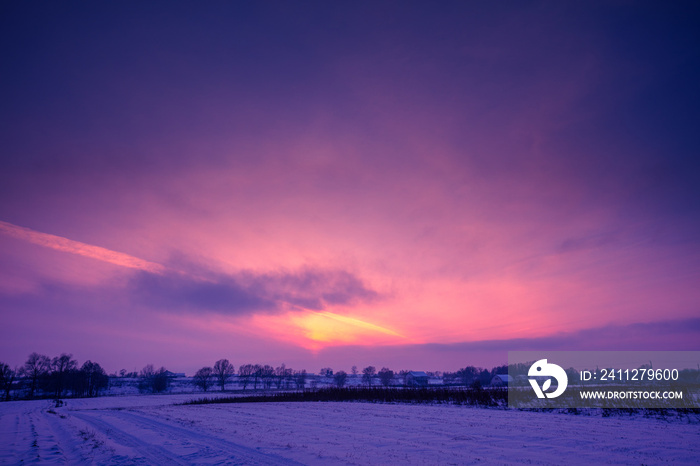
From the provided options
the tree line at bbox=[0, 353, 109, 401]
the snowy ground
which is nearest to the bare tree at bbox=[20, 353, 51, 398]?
the tree line at bbox=[0, 353, 109, 401]

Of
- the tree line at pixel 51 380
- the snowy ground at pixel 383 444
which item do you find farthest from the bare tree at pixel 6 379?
the snowy ground at pixel 383 444

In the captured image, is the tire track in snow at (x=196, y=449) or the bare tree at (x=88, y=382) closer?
the tire track in snow at (x=196, y=449)

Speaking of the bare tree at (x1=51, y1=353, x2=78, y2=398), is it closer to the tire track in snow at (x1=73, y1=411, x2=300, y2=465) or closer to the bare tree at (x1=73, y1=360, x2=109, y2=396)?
the bare tree at (x1=73, y1=360, x2=109, y2=396)

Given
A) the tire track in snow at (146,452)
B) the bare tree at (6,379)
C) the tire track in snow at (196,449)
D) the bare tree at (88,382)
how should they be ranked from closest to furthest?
the tire track in snow at (196,449) → the tire track in snow at (146,452) → the bare tree at (6,379) → the bare tree at (88,382)

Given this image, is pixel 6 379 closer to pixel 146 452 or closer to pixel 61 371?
pixel 61 371

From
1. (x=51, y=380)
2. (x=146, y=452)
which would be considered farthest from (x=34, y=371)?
(x=146, y=452)

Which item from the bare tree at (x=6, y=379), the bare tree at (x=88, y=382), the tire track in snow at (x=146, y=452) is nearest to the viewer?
the tire track in snow at (x=146, y=452)

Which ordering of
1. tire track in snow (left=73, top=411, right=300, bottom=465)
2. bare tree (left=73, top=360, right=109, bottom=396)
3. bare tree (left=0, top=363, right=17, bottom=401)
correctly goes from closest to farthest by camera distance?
tire track in snow (left=73, top=411, right=300, bottom=465)
bare tree (left=0, top=363, right=17, bottom=401)
bare tree (left=73, top=360, right=109, bottom=396)

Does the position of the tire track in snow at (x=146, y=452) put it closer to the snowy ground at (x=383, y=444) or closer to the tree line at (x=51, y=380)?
the snowy ground at (x=383, y=444)

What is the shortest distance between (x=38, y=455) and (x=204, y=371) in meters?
153

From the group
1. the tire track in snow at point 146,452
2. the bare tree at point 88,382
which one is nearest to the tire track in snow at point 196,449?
the tire track in snow at point 146,452

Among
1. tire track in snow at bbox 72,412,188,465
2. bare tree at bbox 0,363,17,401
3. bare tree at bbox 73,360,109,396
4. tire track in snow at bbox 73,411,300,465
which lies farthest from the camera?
bare tree at bbox 73,360,109,396

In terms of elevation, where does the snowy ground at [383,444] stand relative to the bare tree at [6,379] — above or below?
above

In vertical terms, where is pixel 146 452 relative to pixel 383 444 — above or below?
below
